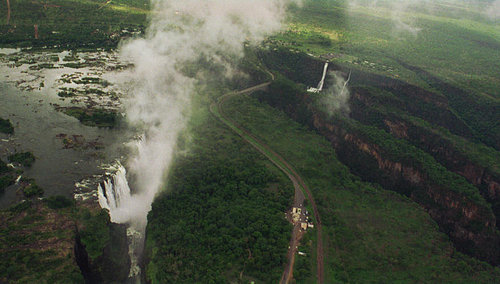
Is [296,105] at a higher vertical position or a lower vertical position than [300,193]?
higher

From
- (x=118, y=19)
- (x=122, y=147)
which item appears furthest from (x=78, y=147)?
(x=118, y=19)

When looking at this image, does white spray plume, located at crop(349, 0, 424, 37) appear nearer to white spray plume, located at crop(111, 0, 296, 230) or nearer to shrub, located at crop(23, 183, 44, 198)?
white spray plume, located at crop(111, 0, 296, 230)

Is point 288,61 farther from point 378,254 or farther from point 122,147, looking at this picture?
point 378,254

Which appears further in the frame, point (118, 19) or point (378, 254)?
point (118, 19)

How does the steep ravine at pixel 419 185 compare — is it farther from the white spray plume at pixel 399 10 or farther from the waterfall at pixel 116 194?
the white spray plume at pixel 399 10

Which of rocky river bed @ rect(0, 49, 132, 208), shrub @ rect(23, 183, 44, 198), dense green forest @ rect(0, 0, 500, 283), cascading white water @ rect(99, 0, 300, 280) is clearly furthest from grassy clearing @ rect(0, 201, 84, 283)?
cascading white water @ rect(99, 0, 300, 280)

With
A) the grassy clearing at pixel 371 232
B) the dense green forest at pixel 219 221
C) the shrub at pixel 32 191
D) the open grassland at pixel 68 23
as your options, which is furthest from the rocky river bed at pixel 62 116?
the grassy clearing at pixel 371 232
